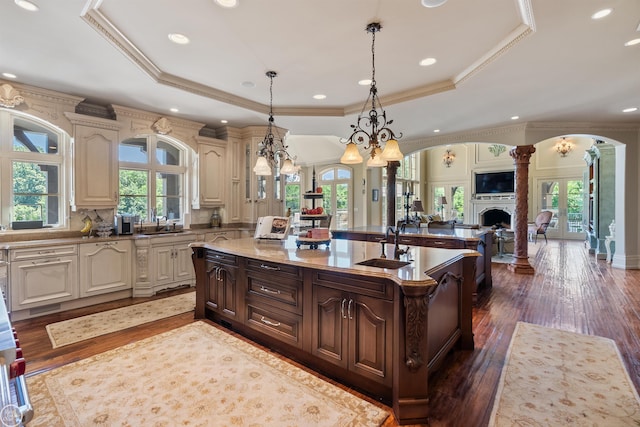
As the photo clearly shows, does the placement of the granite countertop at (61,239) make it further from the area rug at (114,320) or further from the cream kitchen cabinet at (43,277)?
the area rug at (114,320)

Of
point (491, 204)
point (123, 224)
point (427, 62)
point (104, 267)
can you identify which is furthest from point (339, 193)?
point (104, 267)

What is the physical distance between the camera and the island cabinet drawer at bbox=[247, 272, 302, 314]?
8.38 ft

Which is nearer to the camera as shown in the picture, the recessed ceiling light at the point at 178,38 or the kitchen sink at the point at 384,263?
the kitchen sink at the point at 384,263

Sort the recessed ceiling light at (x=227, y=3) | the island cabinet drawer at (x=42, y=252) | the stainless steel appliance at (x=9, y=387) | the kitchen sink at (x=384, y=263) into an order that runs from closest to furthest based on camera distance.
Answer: the stainless steel appliance at (x=9, y=387) → the recessed ceiling light at (x=227, y=3) → the kitchen sink at (x=384, y=263) → the island cabinet drawer at (x=42, y=252)

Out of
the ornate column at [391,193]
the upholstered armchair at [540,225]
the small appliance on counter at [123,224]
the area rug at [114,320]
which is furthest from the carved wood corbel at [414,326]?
the upholstered armchair at [540,225]

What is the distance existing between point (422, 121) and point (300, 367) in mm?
4455

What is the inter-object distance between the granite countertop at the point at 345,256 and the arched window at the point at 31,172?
222 centimetres

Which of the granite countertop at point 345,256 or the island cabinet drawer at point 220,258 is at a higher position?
the granite countertop at point 345,256

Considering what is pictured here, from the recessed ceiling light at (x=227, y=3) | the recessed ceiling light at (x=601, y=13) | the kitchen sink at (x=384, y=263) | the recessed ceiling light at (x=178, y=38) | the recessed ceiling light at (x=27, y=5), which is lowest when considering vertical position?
the kitchen sink at (x=384, y=263)

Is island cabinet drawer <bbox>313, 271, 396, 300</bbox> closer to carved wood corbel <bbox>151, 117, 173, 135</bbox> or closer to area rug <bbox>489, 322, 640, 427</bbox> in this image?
area rug <bbox>489, 322, 640, 427</bbox>

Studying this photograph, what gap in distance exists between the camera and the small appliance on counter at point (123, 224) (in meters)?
4.40

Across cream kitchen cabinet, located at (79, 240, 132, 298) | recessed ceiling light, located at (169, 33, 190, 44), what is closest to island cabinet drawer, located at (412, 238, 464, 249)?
recessed ceiling light, located at (169, 33, 190, 44)

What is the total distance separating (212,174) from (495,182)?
10.8m

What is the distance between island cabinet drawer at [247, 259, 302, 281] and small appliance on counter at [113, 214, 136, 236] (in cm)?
256
